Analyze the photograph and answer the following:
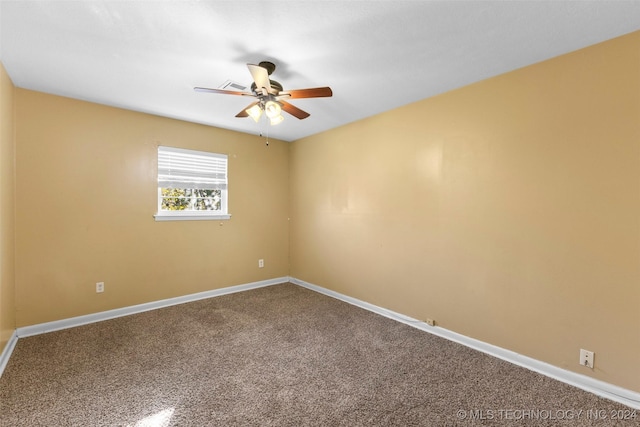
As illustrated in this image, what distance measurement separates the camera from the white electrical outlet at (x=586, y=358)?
1983 mm

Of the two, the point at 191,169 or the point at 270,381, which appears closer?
the point at 270,381

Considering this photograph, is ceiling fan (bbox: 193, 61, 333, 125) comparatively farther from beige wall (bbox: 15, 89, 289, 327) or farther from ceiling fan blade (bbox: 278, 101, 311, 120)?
beige wall (bbox: 15, 89, 289, 327)

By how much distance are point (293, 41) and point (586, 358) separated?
3025 mm

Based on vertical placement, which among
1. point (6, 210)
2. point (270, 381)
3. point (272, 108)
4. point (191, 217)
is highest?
point (272, 108)

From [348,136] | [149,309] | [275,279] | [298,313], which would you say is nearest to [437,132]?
[348,136]

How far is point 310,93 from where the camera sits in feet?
6.98

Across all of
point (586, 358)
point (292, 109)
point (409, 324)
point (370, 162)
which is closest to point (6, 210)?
point (292, 109)

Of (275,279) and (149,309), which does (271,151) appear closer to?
(275,279)

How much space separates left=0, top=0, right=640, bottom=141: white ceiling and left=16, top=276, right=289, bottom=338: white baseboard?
2361mm

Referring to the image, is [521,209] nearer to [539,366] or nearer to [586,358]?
[586,358]

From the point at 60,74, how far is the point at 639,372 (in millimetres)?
4887

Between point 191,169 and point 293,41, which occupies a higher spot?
point 293,41

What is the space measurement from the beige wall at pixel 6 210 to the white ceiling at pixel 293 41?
0.87 ft

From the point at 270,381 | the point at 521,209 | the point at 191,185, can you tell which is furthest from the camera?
the point at 191,185
